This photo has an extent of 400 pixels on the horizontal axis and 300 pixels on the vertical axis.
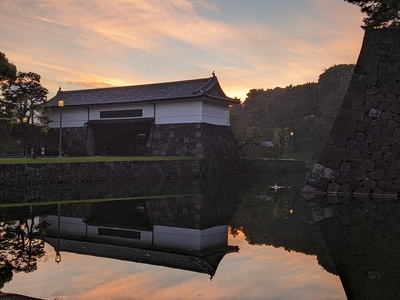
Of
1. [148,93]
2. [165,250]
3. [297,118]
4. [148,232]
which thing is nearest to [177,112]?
[148,93]

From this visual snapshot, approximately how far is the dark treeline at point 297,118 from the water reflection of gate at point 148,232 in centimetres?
2879

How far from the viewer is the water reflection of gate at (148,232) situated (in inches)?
292

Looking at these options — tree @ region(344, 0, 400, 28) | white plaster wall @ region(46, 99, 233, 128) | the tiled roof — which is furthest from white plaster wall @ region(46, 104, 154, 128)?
tree @ region(344, 0, 400, 28)

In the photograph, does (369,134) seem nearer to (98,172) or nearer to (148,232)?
(148,232)

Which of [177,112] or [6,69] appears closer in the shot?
[6,69]

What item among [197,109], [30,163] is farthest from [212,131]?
[30,163]

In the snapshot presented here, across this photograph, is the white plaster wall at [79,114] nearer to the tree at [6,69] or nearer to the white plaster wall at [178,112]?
the white plaster wall at [178,112]

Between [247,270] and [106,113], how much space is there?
92.1ft

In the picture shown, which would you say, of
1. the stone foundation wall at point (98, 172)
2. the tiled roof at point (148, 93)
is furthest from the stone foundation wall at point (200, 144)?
the tiled roof at point (148, 93)

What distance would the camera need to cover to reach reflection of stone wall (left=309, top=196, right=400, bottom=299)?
18.1ft

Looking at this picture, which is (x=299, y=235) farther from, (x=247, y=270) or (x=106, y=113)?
(x=106, y=113)

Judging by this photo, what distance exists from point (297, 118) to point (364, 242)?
196ft

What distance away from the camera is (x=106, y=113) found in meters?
33.0

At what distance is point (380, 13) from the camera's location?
15945 millimetres
